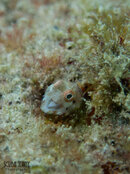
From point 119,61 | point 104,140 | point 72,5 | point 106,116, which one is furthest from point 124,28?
point 72,5

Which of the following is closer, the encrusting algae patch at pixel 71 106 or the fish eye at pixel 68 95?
the encrusting algae patch at pixel 71 106

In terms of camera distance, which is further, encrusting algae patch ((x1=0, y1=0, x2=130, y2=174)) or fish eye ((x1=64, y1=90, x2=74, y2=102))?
fish eye ((x1=64, y1=90, x2=74, y2=102))

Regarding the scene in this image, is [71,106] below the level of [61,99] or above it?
below

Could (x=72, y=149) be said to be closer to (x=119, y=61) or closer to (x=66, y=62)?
(x=119, y=61)
